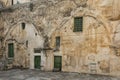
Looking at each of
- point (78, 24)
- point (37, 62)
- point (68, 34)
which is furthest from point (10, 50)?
point (78, 24)

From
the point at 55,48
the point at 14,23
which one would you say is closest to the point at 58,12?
the point at 55,48

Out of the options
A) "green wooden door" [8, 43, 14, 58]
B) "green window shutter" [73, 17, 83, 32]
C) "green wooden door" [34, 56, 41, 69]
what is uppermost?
"green window shutter" [73, 17, 83, 32]

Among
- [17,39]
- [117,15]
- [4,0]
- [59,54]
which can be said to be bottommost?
[59,54]

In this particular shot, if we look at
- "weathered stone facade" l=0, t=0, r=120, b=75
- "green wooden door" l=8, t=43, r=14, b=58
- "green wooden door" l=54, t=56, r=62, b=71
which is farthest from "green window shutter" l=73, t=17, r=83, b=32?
"green wooden door" l=8, t=43, r=14, b=58

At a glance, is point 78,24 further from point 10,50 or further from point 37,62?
point 10,50

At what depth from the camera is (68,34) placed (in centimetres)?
1605

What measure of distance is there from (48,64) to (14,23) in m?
5.87

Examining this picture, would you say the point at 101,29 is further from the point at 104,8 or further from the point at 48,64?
the point at 48,64

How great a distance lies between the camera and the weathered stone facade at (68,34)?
14.1 meters

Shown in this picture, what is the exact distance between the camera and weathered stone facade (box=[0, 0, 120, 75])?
14.1m

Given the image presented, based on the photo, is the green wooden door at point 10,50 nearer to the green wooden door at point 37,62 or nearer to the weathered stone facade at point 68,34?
the weathered stone facade at point 68,34

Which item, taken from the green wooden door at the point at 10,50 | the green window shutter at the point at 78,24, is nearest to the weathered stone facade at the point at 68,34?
the green window shutter at the point at 78,24

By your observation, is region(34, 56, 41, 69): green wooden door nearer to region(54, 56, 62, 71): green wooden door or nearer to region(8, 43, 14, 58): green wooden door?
region(54, 56, 62, 71): green wooden door

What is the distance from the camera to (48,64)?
16.9m
